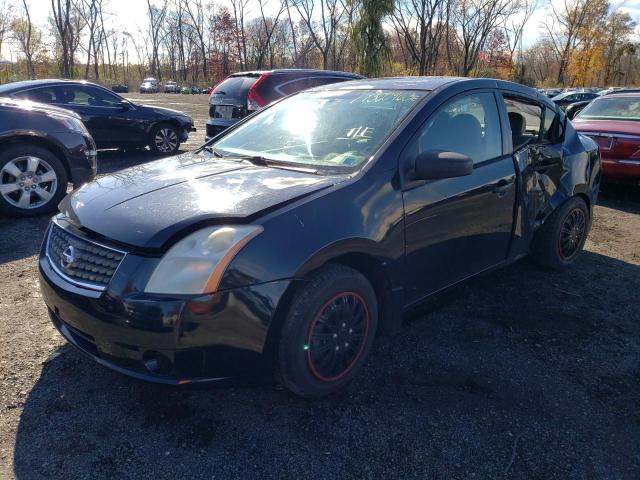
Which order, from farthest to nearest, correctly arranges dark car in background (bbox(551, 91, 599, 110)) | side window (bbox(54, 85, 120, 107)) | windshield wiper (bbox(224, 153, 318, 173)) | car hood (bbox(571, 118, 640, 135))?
dark car in background (bbox(551, 91, 599, 110)) < side window (bbox(54, 85, 120, 107)) < car hood (bbox(571, 118, 640, 135)) < windshield wiper (bbox(224, 153, 318, 173))

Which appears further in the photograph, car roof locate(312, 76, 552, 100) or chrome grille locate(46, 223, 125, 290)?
car roof locate(312, 76, 552, 100)

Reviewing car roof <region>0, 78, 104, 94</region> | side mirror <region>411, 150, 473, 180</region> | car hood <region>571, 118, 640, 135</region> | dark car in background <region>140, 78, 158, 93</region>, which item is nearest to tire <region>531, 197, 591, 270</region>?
side mirror <region>411, 150, 473, 180</region>

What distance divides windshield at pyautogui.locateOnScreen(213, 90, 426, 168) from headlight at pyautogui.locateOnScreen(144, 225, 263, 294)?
89 cm

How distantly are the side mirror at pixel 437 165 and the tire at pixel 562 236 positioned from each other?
177 cm

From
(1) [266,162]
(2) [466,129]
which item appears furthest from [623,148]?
(1) [266,162]

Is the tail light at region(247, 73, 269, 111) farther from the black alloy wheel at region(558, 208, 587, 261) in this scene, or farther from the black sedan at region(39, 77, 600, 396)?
the black alloy wheel at region(558, 208, 587, 261)

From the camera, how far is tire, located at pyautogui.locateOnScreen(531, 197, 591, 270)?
13.5ft

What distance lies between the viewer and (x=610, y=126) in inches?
289

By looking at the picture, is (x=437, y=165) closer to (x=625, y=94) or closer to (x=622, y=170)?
(x=622, y=170)

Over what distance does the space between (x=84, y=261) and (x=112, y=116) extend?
312 inches

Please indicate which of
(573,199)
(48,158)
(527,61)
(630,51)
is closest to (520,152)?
(573,199)

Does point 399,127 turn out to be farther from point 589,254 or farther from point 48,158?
point 48,158

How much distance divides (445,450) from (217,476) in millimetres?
1007

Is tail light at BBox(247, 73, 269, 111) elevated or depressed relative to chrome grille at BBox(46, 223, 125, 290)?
elevated
